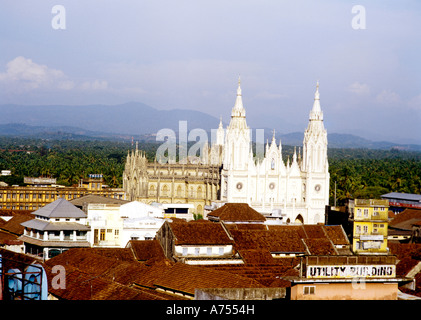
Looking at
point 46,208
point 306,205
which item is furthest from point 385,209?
point 306,205

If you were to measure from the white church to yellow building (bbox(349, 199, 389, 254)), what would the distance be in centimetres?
3071

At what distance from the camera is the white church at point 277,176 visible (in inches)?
3179

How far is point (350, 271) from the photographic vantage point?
24484 millimetres

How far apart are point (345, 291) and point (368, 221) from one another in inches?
995

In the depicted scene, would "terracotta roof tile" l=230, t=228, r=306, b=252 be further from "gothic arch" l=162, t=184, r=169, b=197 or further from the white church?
"gothic arch" l=162, t=184, r=169, b=197

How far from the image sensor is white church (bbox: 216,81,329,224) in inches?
3179

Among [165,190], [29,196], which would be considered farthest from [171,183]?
[29,196]

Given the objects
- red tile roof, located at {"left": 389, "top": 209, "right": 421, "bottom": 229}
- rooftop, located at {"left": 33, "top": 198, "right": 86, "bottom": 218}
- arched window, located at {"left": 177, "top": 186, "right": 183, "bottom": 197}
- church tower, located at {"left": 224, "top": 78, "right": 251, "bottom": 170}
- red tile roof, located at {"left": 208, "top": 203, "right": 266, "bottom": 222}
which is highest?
church tower, located at {"left": 224, "top": 78, "right": 251, "bottom": 170}

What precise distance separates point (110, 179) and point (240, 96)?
35.4 metres

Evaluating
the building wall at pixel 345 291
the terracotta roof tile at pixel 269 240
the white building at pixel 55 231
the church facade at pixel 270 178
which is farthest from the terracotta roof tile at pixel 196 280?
the church facade at pixel 270 178

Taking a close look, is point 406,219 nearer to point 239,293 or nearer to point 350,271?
point 350,271

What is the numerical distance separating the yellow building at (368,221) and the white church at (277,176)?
101 feet

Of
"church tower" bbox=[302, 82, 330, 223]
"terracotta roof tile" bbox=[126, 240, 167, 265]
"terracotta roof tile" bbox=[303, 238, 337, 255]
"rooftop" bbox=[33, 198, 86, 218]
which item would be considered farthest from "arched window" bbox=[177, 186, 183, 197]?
"terracotta roof tile" bbox=[126, 240, 167, 265]

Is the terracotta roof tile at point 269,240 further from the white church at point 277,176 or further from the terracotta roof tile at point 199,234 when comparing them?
the white church at point 277,176
